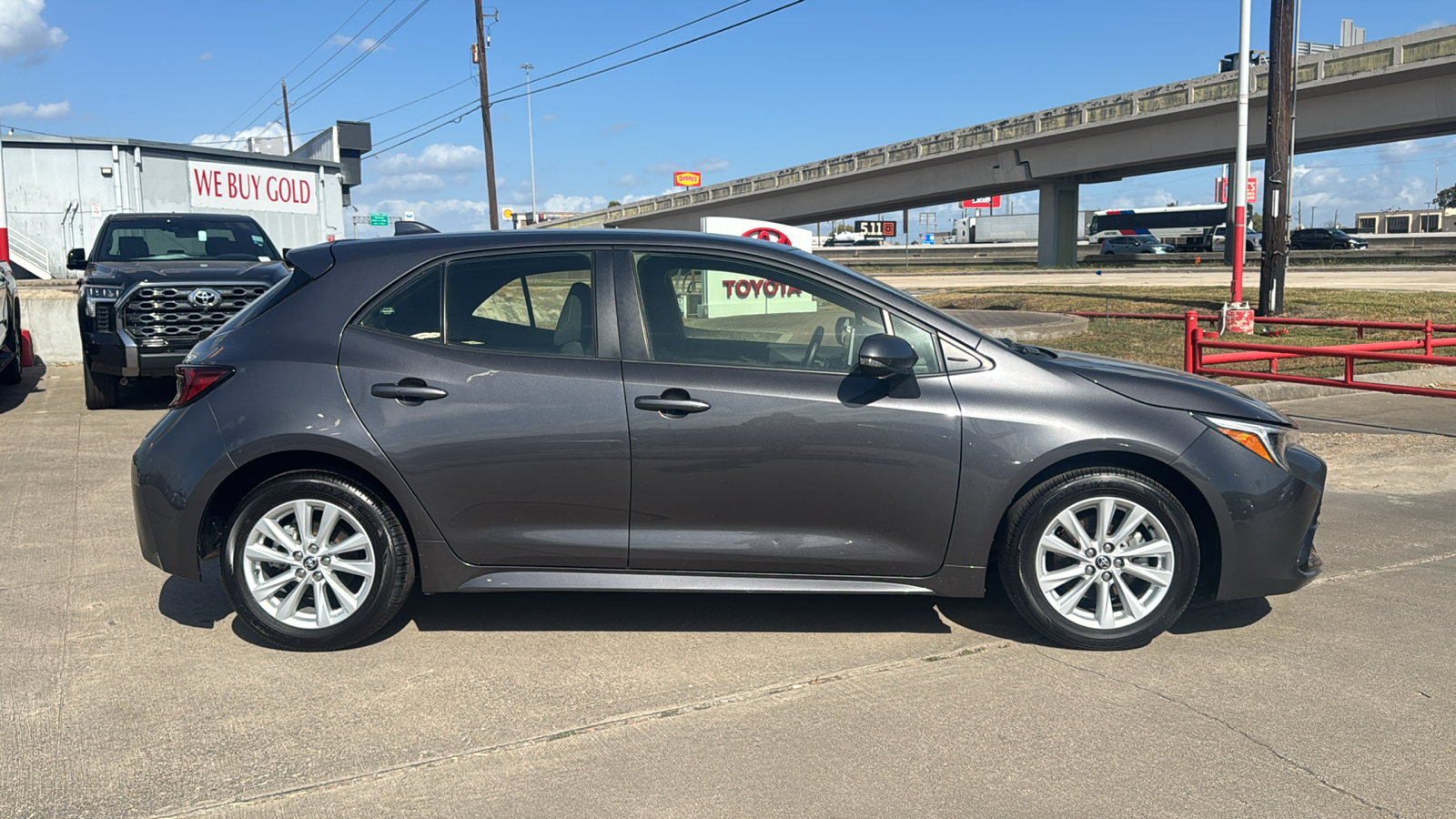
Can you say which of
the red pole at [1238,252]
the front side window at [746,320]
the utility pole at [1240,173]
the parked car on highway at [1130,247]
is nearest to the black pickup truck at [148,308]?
Result: the front side window at [746,320]

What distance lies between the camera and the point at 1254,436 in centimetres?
456

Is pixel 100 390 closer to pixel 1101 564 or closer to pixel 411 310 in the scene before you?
pixel 411 310

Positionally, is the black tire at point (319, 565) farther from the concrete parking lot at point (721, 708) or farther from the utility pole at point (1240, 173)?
the utility pole at point (1240, 173)

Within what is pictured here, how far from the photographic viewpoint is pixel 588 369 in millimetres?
4492

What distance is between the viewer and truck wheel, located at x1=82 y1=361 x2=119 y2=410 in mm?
11141

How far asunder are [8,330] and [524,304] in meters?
9.29

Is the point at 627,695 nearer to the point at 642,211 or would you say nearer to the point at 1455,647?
the point at 1455,647

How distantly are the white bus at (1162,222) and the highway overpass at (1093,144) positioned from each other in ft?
69.7

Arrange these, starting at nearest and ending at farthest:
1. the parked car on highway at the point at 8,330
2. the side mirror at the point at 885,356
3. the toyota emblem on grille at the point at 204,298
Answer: the side mirror at the point at 885,356 < the toyota emblem on grille at the point at 204,298 < the parked car on highway at the point at 8,330

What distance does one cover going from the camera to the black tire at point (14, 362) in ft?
38.9

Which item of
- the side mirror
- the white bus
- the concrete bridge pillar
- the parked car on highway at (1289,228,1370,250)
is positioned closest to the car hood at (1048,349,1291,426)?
the side mirror

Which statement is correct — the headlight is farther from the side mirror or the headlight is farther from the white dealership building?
the white dealership building

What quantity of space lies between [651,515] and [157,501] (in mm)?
1972

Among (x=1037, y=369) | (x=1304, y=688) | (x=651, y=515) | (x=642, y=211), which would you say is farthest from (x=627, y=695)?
(x=642, y=211)
